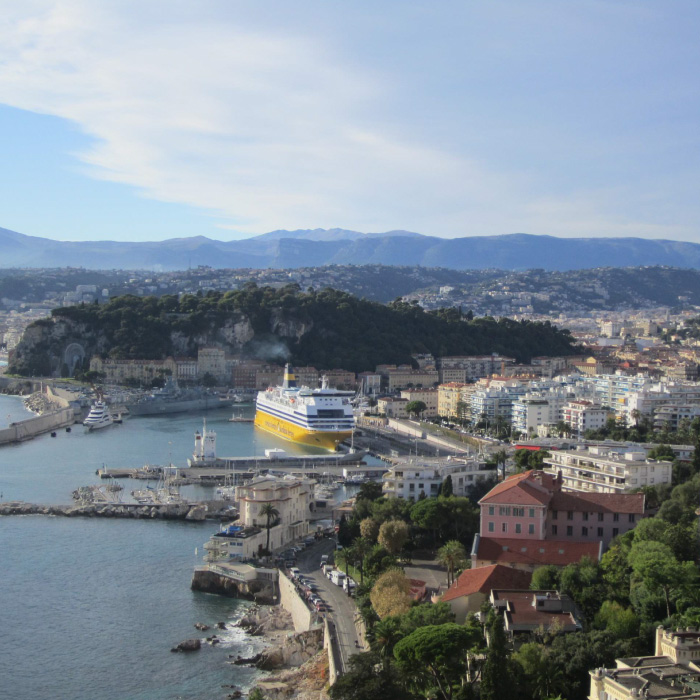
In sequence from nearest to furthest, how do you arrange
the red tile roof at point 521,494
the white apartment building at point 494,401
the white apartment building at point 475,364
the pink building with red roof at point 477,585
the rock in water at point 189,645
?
the pink building with red roof at point 477,585, the rock in water at point 189,645, the red tile roof at point 521,494, the white apartment building at point 494,401, the white apartment building at point 475,364

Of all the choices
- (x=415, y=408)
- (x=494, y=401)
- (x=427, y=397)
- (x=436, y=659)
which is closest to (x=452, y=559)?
(x=436, y=659)

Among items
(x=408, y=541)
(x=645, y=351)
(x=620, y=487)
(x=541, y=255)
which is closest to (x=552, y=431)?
(x=620, y=487)

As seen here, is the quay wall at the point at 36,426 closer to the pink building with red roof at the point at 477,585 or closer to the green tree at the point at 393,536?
the green tree at the point at 393,536

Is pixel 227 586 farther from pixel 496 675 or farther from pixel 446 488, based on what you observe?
pixel 496 675

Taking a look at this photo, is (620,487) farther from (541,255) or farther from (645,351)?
(541,255)

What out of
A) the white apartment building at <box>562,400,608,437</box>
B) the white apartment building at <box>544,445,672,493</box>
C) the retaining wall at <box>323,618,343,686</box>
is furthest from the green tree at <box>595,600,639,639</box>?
the white apartment building at <box>562,400,608,437</box>

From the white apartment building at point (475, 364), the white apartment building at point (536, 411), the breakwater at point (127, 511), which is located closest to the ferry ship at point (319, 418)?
the white apartment building at point (536, 411)
